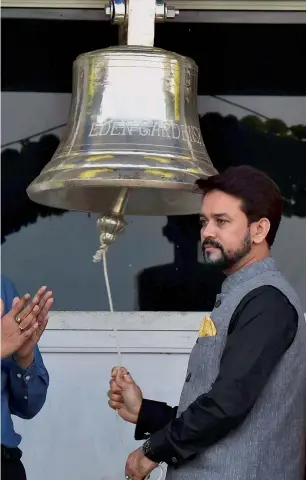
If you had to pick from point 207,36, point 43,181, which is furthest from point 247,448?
point 207,36

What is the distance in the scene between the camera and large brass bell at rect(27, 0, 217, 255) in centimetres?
217

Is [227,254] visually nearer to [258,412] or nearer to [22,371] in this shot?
[258,412]

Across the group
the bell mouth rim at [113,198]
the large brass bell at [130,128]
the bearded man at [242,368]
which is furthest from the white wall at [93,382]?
the bearded man at [242,368]

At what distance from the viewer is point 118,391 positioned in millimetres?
2193

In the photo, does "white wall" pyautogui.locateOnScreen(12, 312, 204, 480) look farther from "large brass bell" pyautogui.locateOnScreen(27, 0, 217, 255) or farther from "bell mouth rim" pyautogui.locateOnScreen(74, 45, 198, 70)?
"bell mouth rim" pyautogui.locateOnScreen(74, 45, 198, 70)

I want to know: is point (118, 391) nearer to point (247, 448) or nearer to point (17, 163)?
point (247, 448)

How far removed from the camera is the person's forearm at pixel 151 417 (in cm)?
218

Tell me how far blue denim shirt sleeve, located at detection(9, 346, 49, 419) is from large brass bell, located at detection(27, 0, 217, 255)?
323 mm

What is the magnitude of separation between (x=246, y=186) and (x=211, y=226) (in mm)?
92


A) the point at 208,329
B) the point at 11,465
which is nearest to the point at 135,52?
the point at 208,329

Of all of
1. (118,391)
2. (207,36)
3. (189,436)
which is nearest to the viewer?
(189,436)

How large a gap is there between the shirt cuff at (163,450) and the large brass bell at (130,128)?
44cm

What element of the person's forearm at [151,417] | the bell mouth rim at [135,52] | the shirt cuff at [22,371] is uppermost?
the bell mouth rim at [135,52]

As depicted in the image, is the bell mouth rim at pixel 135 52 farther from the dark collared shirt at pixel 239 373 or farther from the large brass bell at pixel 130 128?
the dark collared shirt at pixel 239 373
